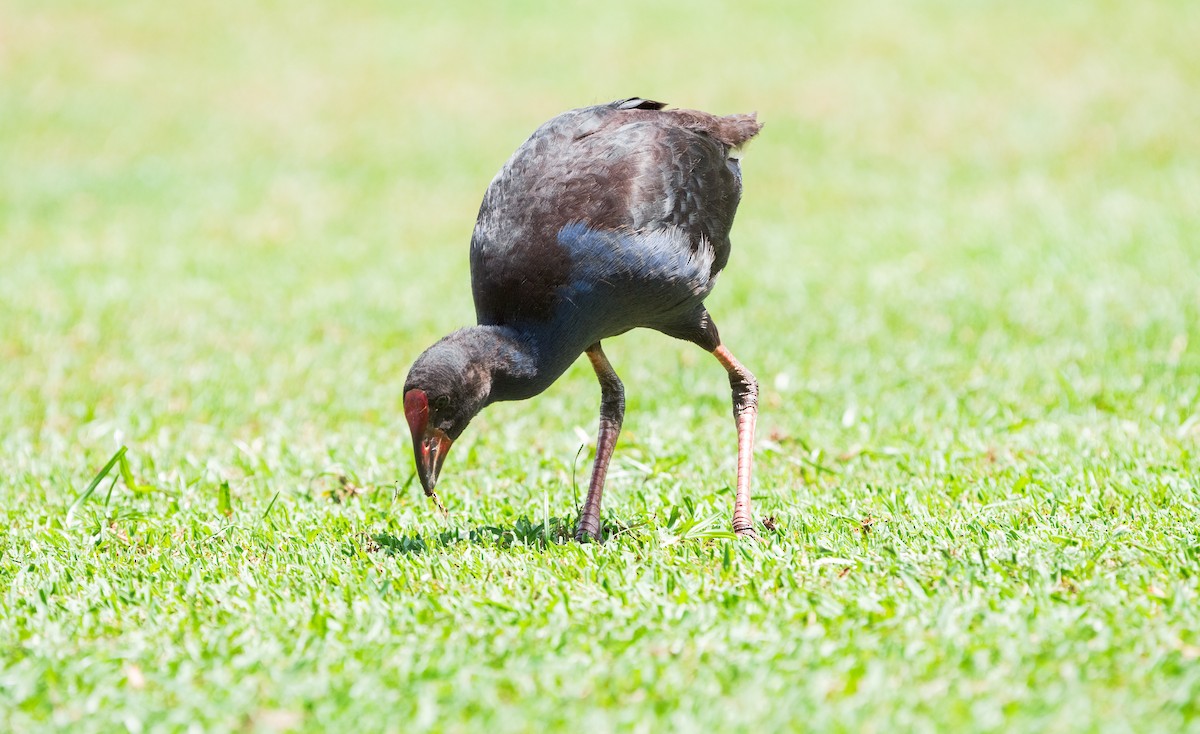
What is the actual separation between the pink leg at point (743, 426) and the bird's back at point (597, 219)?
48 centimetres

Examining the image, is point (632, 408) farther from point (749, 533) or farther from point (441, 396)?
point (441, 396)

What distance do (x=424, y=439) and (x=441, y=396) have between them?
0.57 ft

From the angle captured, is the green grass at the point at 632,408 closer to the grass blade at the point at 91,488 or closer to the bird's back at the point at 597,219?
the grass blade at the point at 91,488

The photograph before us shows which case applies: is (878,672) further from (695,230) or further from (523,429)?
(523,429)

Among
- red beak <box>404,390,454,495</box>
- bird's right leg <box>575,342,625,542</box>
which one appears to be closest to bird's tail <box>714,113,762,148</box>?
bird's right leg <box>575,342,625,542</box>

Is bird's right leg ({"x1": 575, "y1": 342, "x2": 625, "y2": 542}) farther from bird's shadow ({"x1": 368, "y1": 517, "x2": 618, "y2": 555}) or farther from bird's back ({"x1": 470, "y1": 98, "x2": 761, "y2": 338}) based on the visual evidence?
bird's back ({"x1": 470, "y1": 98, "x2": 761, "y2": 338})

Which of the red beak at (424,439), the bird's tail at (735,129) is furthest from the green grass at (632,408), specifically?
the bird's tail at (735,129)

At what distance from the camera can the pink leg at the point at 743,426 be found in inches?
193

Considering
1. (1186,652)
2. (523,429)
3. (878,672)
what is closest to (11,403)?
(523,429)

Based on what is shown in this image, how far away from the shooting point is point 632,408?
7.21m

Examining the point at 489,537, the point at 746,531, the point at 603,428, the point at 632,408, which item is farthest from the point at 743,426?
the point at 632,408

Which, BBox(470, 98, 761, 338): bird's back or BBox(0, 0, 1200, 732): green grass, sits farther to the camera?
BBox(470, 98, 761, 338): bird's back

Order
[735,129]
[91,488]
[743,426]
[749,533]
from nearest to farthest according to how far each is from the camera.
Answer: [749,533] < [91,488] < [743,426] < [735,129]

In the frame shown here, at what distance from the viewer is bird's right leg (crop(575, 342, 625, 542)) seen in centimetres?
509
